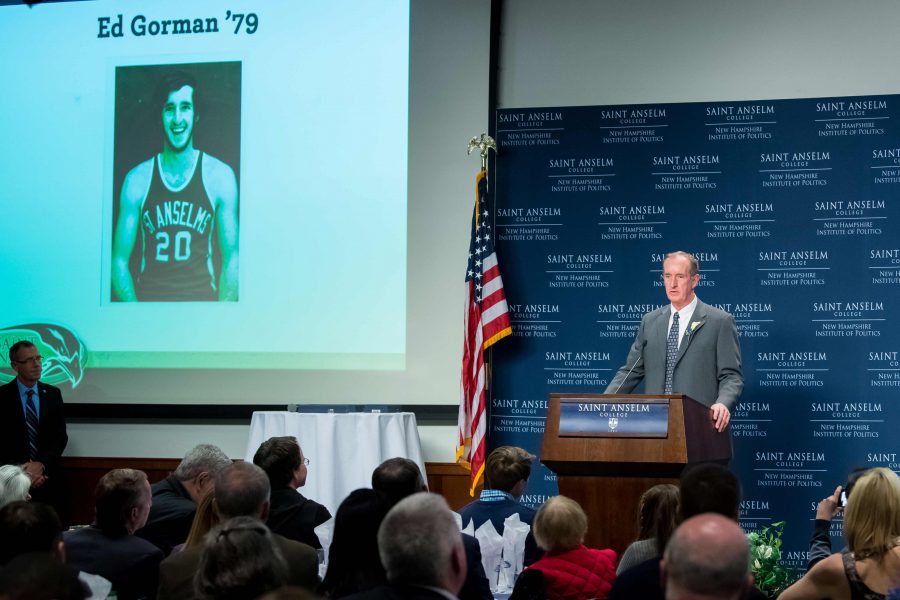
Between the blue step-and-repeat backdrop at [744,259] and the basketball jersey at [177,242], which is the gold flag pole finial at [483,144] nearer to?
the blue step-and-repeat backdrop at [744,259]

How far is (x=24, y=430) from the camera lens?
7090 mm

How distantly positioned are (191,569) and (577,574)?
4.15ft

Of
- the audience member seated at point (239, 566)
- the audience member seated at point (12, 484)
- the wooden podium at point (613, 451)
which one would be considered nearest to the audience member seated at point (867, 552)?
the wooden podium at point (613, 451)

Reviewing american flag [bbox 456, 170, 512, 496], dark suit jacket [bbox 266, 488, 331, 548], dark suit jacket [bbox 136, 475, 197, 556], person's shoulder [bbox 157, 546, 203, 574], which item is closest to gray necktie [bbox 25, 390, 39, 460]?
american flag [bbox 456, 170, 512, 496]

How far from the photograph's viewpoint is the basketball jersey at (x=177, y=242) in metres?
7.50

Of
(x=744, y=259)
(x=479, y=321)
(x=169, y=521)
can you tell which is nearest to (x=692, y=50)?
(x=744, y=259)

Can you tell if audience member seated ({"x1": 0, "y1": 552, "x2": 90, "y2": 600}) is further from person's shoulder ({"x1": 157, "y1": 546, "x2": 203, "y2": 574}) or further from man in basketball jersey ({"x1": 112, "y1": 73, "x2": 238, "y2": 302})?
man in basketball jersey ({"x1": 112, "y1": 73, "x2": 238, "y2": 302})

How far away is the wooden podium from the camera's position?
4902mm

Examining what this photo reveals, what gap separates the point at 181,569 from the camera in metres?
3.06

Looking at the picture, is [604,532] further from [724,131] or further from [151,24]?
[151,24]

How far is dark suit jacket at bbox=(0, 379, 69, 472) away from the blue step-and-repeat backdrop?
9.56ft

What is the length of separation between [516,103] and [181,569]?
4.94m

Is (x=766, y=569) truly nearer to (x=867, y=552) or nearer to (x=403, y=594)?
(x=867, y=552)

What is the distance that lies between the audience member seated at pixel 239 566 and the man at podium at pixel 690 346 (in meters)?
3.65
